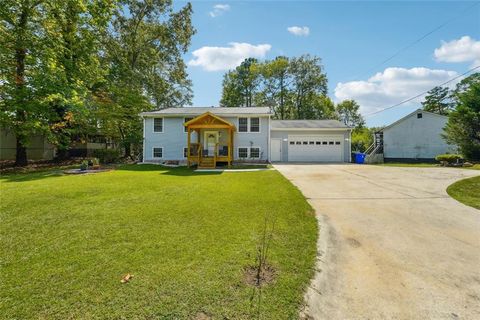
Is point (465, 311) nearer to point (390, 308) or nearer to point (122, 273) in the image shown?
point (390, 308)

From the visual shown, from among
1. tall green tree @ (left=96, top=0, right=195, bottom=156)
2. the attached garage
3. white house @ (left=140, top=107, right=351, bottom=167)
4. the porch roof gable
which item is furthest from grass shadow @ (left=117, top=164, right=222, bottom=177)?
the attached garage

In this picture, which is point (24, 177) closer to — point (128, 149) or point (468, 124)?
point (128, 149)

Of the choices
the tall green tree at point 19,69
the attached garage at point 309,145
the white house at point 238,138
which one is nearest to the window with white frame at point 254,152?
the white house at point 238,138

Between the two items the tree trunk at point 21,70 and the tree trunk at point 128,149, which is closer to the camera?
the tree trunk at point 21,70

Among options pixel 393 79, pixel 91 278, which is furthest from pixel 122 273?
pixel 393 79

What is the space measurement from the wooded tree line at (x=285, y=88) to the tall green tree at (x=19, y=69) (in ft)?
86.5

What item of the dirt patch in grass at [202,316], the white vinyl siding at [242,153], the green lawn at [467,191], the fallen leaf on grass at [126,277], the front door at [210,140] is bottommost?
the dirt patch in grass at [202,316]

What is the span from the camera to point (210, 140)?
676 inches

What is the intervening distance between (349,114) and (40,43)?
43.0 metres

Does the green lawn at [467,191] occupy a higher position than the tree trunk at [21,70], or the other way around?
the tree trunk at [21,70]

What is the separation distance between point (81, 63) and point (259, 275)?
1973 cm

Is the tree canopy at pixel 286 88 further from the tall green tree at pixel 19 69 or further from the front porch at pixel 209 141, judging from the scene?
the tall green tree at pixel 19 69

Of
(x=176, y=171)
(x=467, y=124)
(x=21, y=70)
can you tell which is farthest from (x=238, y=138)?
(x=467, y=124)

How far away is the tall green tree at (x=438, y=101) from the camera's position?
3575 cm
